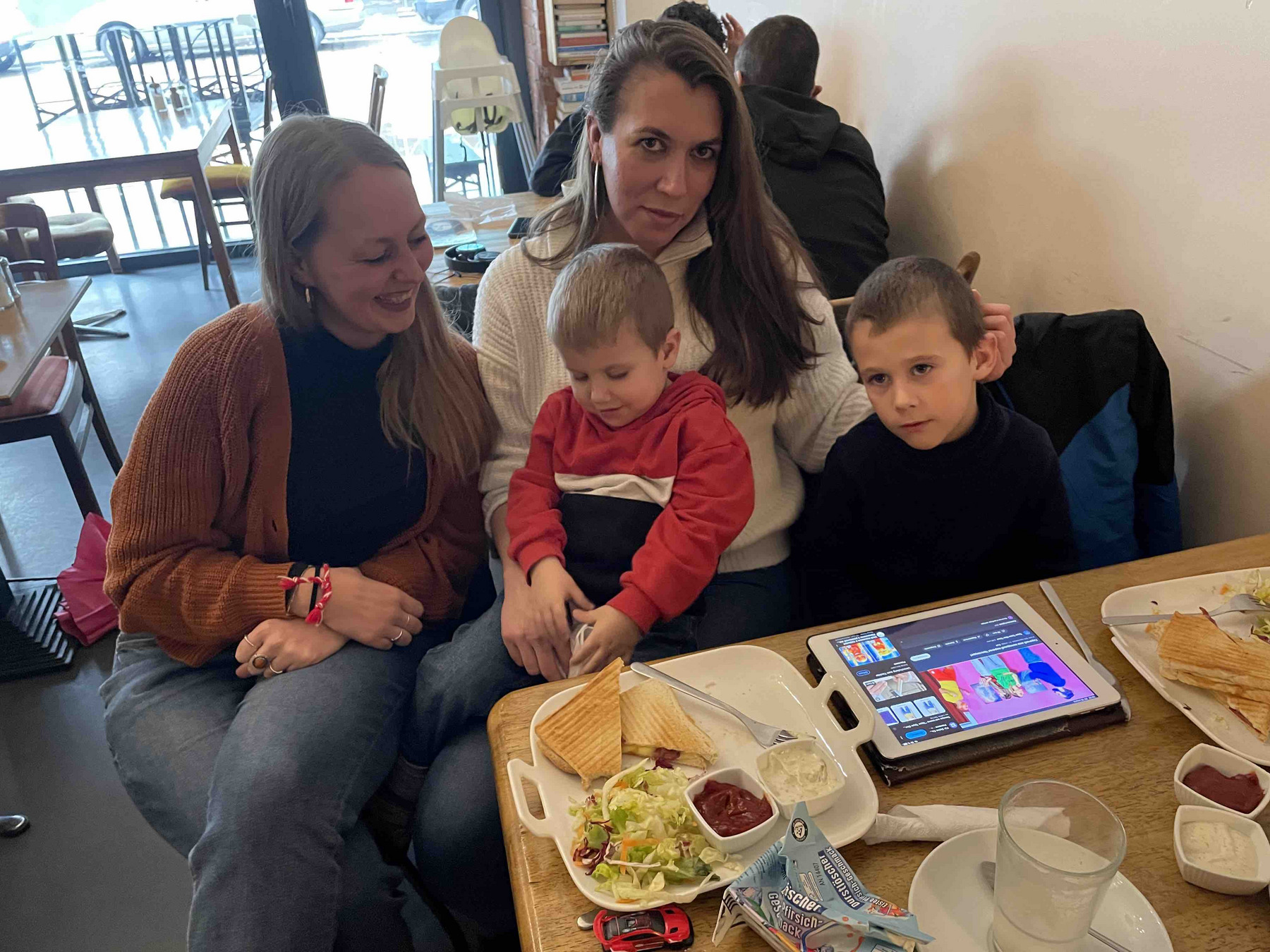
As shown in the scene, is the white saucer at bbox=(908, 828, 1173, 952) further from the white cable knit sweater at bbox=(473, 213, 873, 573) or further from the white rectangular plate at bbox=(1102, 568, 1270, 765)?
the white cable knit sweater at bbox=(473, 213, 873, 573)

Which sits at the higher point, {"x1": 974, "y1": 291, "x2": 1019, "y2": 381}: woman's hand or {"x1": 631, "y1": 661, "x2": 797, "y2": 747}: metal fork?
{"x1": 974, "y1": 291, "x2": 1019, "y2": 381}: woman's hand

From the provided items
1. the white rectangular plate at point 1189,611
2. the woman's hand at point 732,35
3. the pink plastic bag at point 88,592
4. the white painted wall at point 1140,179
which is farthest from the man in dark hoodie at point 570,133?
the white rectangular plate at point 1189,611

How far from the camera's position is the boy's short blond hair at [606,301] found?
50.3 inches

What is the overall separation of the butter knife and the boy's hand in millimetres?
568

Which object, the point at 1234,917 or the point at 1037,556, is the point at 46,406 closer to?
the point at 1037,556

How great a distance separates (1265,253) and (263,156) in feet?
5.00

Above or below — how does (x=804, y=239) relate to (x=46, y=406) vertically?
above

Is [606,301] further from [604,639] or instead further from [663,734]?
[663,734]

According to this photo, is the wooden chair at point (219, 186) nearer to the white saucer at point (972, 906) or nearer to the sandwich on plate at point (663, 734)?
the sandwich on plate at point (663, 734)

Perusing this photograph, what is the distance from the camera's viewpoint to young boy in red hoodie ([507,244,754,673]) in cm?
129

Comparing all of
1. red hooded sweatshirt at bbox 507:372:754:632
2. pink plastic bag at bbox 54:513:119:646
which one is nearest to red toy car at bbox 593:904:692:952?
red hooded sweatshirt at bbox 507:372:754:632

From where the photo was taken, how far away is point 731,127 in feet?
4.66

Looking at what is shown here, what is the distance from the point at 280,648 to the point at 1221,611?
1309mm

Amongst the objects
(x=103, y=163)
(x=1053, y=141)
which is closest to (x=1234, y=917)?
(x=1053, y=141)
